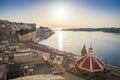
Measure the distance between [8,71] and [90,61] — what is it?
499cm

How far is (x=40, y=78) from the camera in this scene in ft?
19.2

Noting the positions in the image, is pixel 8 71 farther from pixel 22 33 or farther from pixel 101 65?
pixel 22 33

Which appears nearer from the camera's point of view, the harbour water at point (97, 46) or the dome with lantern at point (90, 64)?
the dome with lantern at point (90, 64)

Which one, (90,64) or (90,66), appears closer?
(90,66)

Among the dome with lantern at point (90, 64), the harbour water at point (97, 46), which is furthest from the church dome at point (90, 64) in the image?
the harbour water at point (97, 46)

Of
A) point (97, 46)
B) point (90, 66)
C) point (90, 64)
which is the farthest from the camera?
point (97, 46)

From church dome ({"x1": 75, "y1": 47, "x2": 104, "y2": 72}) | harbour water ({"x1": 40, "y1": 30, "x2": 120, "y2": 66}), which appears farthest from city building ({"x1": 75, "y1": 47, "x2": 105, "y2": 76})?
harbour water ({"x1": 40, "y1": 30, "x2": 120, "y2": 66})

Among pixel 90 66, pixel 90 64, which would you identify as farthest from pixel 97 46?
pixel 90 66

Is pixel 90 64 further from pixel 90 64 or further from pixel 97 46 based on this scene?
pixel 97 46

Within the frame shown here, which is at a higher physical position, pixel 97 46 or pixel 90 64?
pixel 90 64

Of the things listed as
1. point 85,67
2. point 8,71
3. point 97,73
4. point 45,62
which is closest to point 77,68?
point 85,67

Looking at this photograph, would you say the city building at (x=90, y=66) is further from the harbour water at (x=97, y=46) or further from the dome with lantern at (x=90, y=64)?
the harbour water at (x=97, y=46)

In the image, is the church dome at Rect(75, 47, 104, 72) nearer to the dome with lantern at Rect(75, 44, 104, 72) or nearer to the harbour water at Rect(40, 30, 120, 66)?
the dome with lantern at Rect(75, 44, 104, 72)

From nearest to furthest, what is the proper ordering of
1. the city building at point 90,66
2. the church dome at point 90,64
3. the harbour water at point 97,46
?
the city building at point 90,66 → the church dome at point 90,64 → the harbour water at point 97,46
